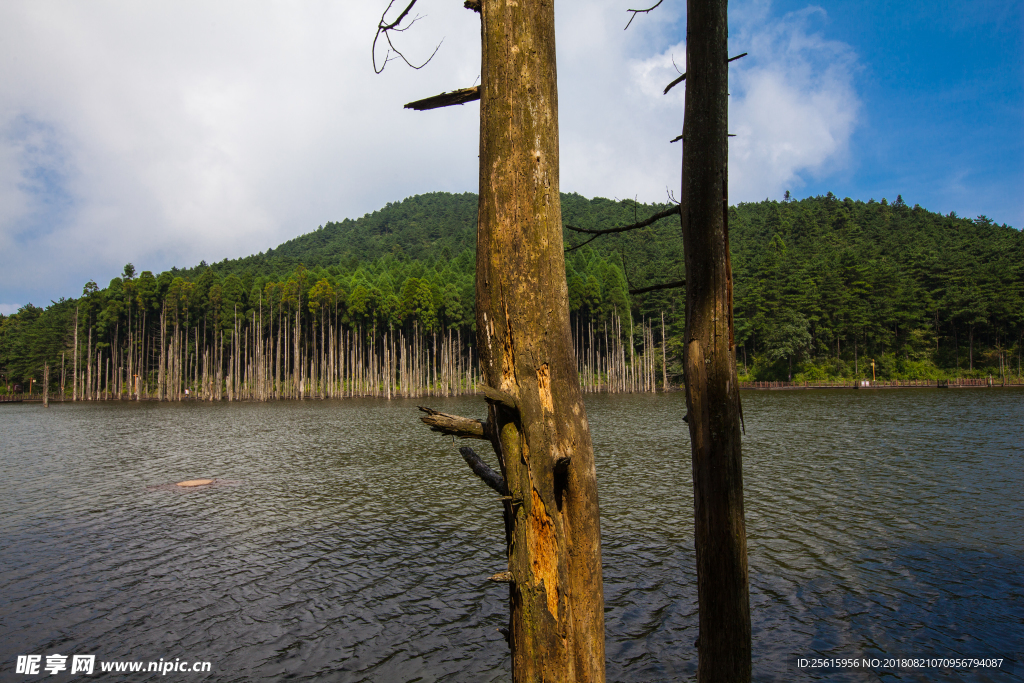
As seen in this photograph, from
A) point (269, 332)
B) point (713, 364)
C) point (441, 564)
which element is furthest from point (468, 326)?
point (713, 364)

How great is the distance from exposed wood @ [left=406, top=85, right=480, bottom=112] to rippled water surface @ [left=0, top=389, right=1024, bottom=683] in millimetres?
5020

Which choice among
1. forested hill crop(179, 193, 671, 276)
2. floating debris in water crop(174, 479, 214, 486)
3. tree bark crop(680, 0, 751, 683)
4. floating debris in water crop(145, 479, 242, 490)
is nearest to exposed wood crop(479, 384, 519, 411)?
tree bark crop(680, 0, 751, 683)

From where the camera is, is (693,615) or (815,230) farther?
(815,230)

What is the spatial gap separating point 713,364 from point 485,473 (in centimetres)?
120

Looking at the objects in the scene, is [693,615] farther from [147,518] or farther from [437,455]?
[437,455]

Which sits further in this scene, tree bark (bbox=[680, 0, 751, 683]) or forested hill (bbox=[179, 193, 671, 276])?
forested hill (bbox=[179, 193, 671, 276])

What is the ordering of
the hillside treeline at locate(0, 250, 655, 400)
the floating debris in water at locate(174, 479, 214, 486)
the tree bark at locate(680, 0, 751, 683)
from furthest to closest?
the hillside treeline at locate(0, 250, 655, 400) → the floating debris in water at locate(174, 479, 214, 486) → the tree bark at locate(680, 0, 751, 683)

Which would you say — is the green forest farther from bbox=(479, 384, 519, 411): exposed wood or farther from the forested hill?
bbox=(479, 384, 519, 411): exposed wood

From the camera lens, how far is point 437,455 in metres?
18.0

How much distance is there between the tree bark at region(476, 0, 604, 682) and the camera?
2.05 meters

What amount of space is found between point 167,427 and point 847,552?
31252 mm

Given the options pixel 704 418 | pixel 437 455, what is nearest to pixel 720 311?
pixel 704 418

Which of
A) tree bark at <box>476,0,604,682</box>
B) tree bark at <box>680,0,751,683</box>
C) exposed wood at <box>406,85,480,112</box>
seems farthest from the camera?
tree bark at <box>680,0,751,683</box>

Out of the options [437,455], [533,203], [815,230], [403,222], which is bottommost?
[437,455]
